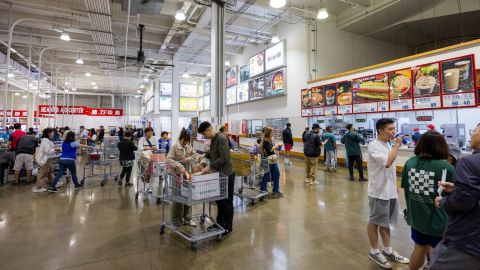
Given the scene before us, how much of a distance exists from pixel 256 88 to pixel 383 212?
11551 millimetres

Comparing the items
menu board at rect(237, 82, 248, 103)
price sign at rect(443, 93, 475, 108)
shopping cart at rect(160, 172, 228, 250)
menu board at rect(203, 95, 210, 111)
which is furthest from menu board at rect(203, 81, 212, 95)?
shopping cart at rect(160, 172, 228, 250)

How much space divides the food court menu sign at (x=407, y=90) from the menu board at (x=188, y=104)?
493 inches

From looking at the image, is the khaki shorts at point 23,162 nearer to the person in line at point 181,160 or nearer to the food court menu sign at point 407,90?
the person in line at point 181,160

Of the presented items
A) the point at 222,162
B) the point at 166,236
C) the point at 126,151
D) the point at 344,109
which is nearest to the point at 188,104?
the point at 344,109

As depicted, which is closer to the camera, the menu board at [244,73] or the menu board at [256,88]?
the menu board at [256,88]

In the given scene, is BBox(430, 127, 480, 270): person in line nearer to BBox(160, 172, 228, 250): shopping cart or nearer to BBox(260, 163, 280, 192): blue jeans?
BBox(160, 172, 228, 250): shopping cart

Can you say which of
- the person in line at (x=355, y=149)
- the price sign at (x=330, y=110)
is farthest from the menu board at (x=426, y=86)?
the price sign at (x=330, y=110)

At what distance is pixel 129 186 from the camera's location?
6.62 m

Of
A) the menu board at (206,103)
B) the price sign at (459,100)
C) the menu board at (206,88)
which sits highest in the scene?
the menu board at (206,88)

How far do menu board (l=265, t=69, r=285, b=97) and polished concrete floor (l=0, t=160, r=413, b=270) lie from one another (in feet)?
24.0

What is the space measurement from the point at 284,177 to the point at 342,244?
4.39 metres

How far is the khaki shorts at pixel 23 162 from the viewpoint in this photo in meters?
6.51

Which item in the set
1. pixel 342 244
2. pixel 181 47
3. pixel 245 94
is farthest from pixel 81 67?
pixel 342 244

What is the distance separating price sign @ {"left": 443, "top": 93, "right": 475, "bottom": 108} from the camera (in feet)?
20.2
